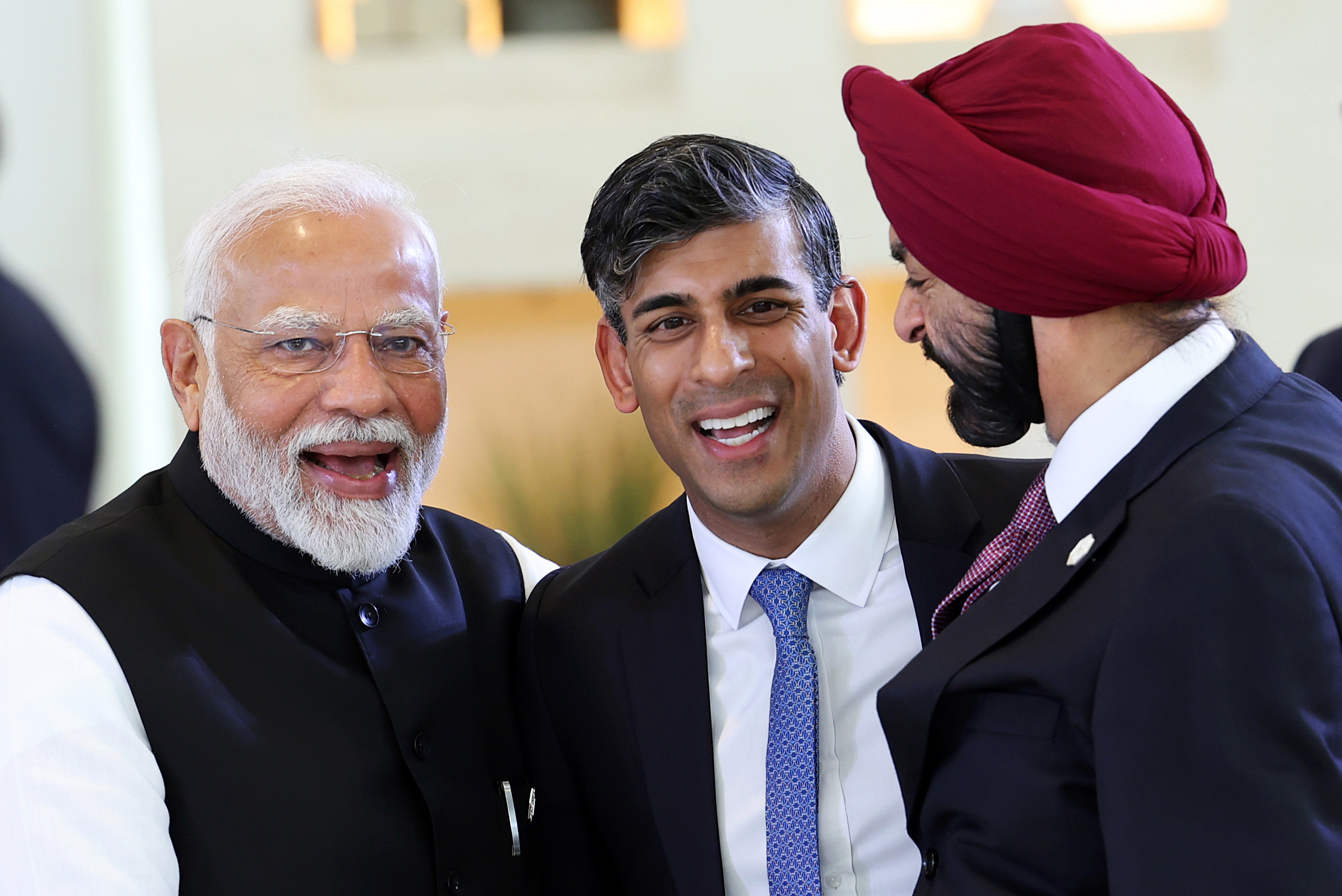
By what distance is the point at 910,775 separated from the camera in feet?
4.50

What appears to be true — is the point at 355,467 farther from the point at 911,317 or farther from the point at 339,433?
the point at 911,317

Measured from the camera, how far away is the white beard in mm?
1764

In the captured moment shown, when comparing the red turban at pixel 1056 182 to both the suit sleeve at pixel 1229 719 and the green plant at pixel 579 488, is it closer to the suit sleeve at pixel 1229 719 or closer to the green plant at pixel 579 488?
the suit sleeve at pixel 1229 719

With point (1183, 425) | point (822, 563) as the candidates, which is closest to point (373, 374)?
point (822, 563)

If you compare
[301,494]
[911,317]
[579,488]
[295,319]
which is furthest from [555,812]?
[579,488]

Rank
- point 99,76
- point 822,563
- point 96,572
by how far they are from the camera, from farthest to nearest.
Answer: point 99,76, point 822,563, point 96,572

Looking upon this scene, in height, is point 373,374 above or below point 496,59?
below

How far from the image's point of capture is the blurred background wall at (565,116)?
562 cm

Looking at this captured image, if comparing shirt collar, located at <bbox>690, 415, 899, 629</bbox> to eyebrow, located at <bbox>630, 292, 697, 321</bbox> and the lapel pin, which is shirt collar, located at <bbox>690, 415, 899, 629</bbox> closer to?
eyebrow, located at <bbox>630, 292, 697, 321</bbox>

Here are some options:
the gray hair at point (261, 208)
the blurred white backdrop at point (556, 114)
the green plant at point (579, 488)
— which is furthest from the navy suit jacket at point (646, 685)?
the blurred white backdrop at point (556, 114)

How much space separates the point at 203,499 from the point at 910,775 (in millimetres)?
1061

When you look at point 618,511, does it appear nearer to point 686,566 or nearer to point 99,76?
point 99,76

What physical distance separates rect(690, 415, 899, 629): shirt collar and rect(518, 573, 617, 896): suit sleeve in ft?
1.01

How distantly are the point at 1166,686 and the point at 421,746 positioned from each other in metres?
1.03
